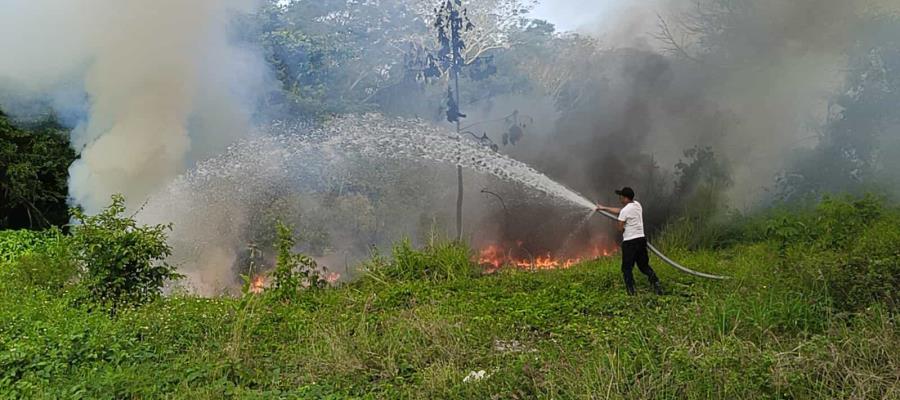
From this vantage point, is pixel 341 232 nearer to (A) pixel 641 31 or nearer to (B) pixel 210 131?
(B) pixel 210 131

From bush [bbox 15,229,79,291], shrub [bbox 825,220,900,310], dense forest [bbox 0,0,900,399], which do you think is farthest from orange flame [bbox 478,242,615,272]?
bush [bbox 15,229,79,291]

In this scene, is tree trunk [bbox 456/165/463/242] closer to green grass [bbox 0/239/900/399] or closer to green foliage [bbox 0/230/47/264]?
green grass [bbox 0/239/900/399]

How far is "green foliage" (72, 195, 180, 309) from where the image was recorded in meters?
8.86

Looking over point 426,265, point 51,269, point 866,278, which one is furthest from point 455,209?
point 866,278

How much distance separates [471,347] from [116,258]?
5.23 meters

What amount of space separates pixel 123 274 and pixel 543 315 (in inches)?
216

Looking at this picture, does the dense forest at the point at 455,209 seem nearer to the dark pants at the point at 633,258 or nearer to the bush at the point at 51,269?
the bush at the point at 51,269

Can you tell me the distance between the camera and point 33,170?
14.1 m

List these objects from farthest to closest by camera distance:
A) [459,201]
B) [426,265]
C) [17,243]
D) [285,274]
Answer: [459,201]
[17,243]
[426,265]
[285,274]

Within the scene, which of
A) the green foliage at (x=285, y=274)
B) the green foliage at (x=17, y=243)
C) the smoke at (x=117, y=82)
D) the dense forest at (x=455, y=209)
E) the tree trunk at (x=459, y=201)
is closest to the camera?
the dense forest at (x=455, y=209)

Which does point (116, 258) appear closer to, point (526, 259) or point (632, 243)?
point (632, 243)

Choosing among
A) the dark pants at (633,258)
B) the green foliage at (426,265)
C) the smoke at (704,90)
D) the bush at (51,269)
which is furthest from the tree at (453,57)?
the bush at (51,269)

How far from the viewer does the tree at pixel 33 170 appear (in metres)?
14.0

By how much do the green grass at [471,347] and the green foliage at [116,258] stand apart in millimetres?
431
